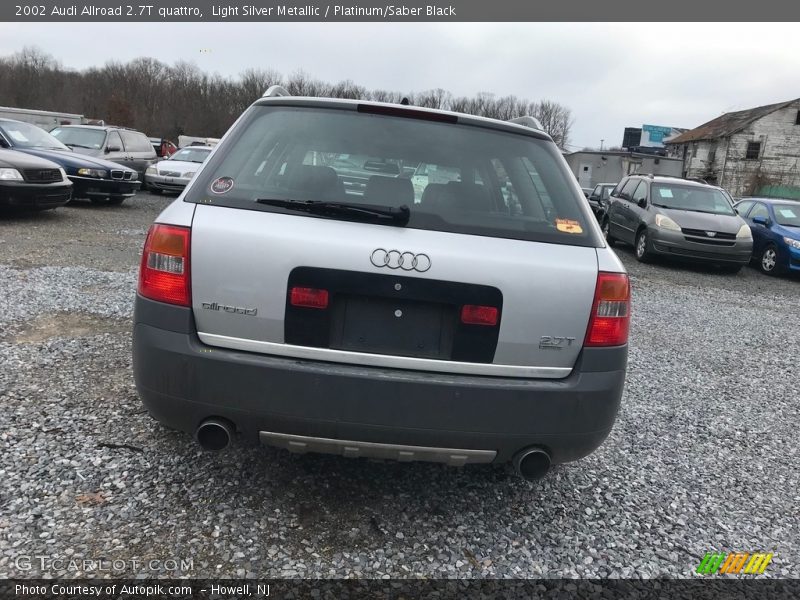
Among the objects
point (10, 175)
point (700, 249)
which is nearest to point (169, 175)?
point (10, 175)

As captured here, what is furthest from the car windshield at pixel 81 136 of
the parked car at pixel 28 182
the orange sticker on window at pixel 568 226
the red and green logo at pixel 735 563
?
the red and green logo at pixel 735 563

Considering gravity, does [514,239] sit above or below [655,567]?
above

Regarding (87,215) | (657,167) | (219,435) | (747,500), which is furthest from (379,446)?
(657,167)

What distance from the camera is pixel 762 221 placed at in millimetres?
12922

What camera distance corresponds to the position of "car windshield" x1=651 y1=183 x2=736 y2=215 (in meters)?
12.3

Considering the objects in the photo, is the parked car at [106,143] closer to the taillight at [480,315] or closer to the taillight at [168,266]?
the taillight at [168,266]

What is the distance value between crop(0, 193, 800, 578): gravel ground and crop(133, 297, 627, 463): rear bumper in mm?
491

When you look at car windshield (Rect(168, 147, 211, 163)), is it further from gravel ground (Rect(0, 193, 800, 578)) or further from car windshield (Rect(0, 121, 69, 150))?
gravel ground (Rect(0, 193, 800, 578))

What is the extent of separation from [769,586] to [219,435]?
2.35 m

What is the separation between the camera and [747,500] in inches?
125

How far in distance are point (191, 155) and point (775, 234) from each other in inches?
591

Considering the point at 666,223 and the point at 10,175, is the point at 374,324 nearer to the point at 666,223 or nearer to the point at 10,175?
the point at 10,175

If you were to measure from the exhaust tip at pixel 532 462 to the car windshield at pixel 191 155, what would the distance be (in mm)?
16336

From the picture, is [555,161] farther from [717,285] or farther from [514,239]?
[717,285]
